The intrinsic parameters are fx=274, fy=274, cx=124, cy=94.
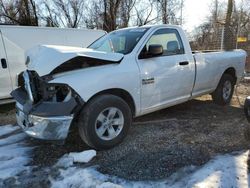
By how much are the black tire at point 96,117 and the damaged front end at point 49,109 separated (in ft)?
0.55

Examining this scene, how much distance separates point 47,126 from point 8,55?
410 cm

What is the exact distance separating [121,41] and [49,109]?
199 cm

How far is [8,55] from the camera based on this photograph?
6.91 meters

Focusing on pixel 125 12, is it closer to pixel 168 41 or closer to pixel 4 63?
pixel 4 63

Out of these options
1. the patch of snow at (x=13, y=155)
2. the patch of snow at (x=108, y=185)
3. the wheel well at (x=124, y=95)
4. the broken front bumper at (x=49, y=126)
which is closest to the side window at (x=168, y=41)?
the wheel well at (x=124, y=95)

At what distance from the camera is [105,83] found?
3.93m

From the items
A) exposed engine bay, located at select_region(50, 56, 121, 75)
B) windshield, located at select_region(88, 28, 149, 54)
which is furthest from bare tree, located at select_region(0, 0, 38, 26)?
exposed engine bay, located at select_region(50, 56, 121, 75)

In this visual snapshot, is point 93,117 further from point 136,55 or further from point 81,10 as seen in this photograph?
point 81,10

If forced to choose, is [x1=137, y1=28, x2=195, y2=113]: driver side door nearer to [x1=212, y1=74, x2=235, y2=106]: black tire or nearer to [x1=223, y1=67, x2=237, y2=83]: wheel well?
[x1=212, y1=74, x2=235, y2=106]: black tire

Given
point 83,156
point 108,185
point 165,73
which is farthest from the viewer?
point 165,73

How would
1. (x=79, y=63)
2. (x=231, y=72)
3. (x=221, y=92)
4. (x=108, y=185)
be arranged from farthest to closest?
(x=231, y=72) < (x=221, y=92) < (x=79, y=63) < (x=108, y=185)

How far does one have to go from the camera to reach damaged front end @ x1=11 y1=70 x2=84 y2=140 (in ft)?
11.7

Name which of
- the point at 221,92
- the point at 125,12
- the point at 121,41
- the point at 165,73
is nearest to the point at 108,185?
the point at 165,73

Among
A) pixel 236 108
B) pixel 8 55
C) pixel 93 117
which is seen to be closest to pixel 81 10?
pixel 8 55
